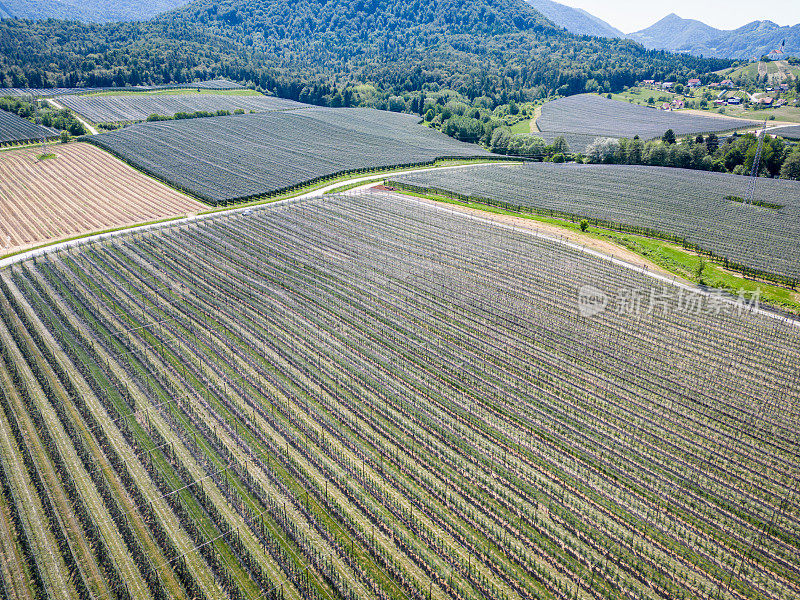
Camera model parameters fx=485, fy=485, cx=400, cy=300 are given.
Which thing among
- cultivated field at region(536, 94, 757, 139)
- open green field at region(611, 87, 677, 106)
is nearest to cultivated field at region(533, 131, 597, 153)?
cultivated field at region(536, 94, 757, 139)

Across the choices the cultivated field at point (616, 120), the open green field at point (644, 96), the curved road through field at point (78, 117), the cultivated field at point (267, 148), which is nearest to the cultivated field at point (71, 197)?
the cultivated field at point (267, 148)

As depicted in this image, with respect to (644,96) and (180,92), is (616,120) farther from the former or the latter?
(180,92)

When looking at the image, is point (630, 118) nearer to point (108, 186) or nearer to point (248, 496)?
point (108, 186)

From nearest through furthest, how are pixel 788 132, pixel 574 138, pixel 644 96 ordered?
pixel 788 132 → pixel 574 138 → pixel 644 96

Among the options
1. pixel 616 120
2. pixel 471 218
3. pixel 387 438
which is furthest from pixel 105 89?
pixel 387 438

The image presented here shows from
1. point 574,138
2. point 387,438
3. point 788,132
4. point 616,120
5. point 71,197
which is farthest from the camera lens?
point 616,120

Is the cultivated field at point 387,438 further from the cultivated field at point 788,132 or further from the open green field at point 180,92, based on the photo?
the open green field at point 180,92

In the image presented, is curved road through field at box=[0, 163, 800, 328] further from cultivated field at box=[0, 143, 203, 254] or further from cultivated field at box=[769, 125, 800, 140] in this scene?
cultivated field at box=[769, 125, 800, 140]
